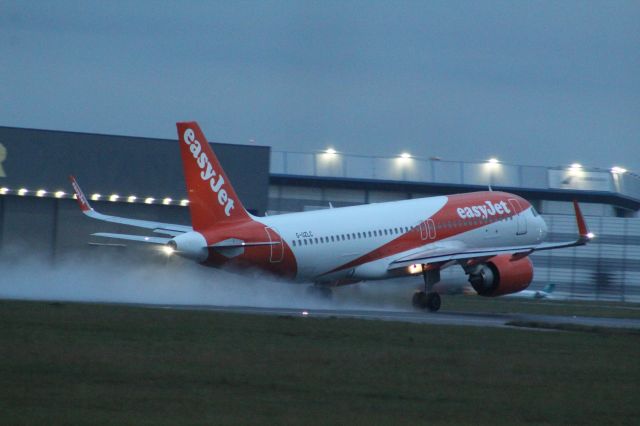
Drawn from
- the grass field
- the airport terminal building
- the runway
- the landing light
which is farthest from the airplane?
the airport terminal building

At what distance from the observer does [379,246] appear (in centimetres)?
3978

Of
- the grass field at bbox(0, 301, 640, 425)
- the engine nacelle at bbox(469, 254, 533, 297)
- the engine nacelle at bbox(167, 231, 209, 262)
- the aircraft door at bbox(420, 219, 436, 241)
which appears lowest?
the grass field at bbox(0, 301, 640, 425)

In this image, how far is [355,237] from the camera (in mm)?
39125

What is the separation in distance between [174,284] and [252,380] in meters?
27.0

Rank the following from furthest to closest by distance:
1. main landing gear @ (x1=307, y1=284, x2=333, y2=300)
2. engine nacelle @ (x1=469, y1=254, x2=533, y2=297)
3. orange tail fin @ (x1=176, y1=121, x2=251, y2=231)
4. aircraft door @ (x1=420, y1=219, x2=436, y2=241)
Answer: aircraft door @ (x1=420, y1=219, x2=436, y2=241)
main landing gear @ (x1=307, y1=284, x2=333, y2=300)
engine nacelle @ (x1=469, y1=254, x2=533, y2=297)
orange tail fin @ (x1=176, y1=121, x2=251, y2=231)

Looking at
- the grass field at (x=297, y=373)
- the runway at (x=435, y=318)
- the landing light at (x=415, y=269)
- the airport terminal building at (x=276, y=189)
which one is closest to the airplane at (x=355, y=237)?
the landing light at (x=415, y=269)

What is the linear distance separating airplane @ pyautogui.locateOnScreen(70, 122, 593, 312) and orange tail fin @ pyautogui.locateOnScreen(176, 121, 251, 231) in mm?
34

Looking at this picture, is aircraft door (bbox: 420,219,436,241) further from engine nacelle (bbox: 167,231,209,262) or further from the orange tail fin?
engine nacelle (bbox: 167,231,209,262)

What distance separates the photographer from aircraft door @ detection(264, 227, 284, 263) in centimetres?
3628

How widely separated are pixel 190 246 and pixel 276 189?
41734mm

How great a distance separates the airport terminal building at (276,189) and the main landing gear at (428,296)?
20789mm

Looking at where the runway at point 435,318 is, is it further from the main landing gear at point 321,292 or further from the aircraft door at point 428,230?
the aircraft door at point 428,230

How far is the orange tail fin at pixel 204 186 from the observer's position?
116 feet

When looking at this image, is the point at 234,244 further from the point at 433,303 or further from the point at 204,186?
the point at 433,303
